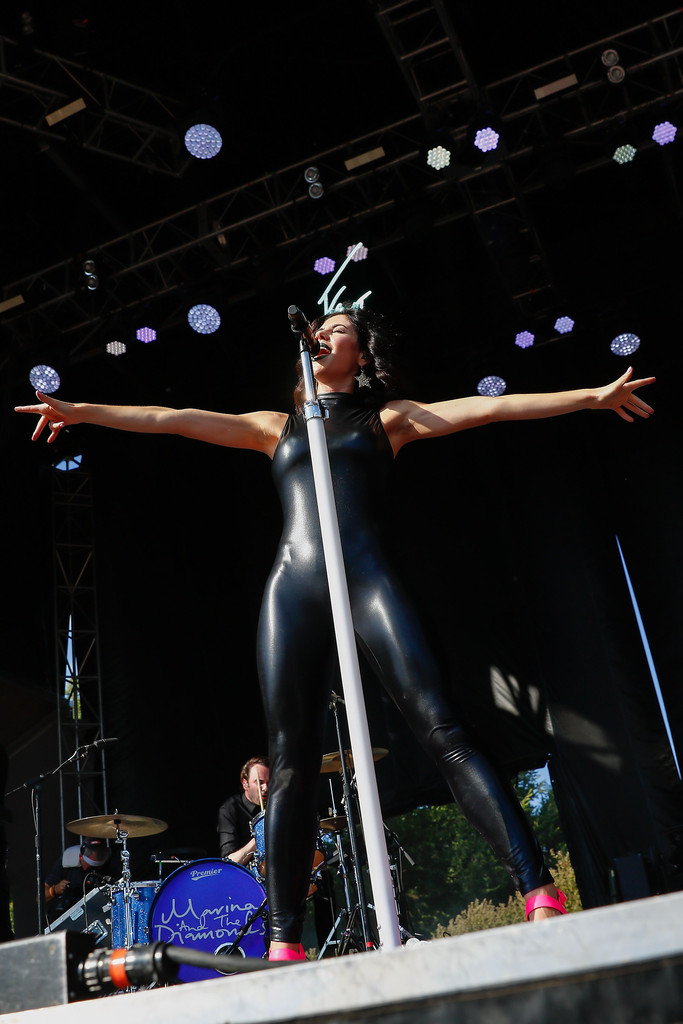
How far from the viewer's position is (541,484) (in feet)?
25.7

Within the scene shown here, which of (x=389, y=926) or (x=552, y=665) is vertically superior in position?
(x=552, y=665)

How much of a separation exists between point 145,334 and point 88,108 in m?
1.83

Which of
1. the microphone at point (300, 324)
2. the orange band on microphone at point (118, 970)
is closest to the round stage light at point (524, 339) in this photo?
the microphone at point (300, 324)

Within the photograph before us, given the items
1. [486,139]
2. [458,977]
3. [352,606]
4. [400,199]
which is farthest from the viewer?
[400,199]

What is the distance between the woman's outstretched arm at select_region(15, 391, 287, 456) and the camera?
2273mm

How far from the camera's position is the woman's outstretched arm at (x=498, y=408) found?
2.24m

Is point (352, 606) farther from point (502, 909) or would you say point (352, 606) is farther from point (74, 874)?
point (502, 909)

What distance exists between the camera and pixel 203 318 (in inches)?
288

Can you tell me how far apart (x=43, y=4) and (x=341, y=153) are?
7.60ft

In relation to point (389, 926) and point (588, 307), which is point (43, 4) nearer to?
point (588, 307)

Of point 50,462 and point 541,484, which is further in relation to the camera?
point 50,462

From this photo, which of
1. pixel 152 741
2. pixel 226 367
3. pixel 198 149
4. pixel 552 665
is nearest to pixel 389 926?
pixel 198 149

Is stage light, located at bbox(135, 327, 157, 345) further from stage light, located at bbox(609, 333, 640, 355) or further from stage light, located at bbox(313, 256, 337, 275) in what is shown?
stage light, located at bbox(609, 333, 640, 355)

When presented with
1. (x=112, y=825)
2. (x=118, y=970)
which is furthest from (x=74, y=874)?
(x=118, y=970)
